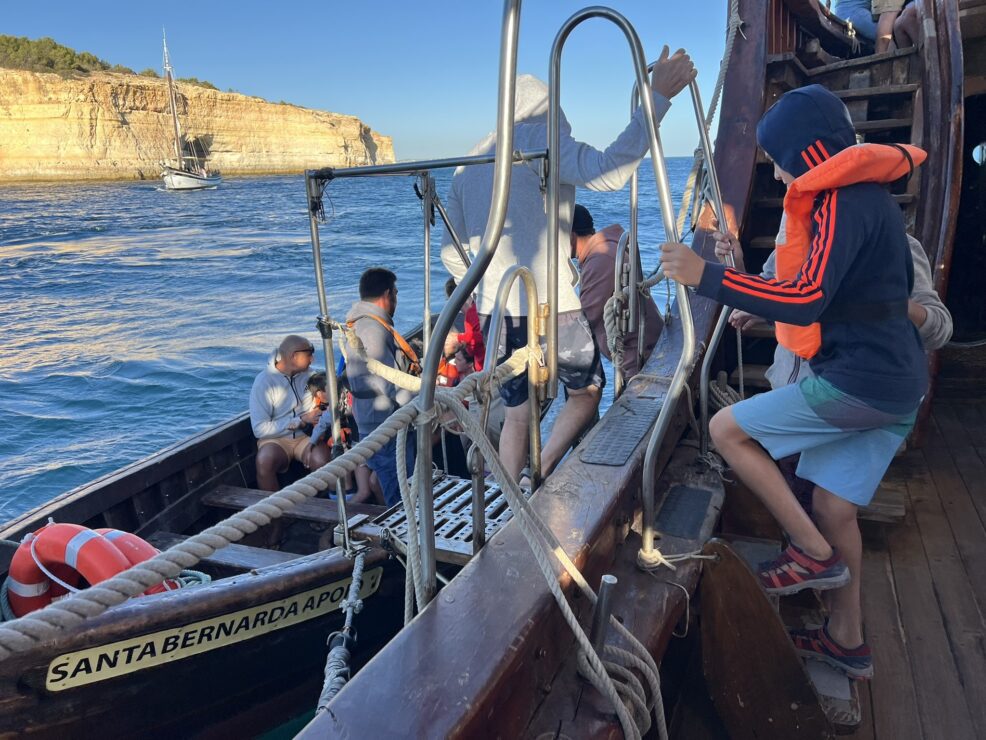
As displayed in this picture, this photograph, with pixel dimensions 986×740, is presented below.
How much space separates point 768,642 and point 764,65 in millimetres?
3775

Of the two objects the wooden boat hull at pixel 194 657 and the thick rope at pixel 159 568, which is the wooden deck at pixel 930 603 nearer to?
the thick rope at pixel 159 568

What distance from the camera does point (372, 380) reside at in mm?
4047

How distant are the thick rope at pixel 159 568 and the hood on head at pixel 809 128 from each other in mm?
1254

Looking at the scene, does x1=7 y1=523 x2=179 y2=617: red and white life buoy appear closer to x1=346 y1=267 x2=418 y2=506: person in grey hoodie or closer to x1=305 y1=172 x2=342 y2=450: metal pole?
x1=305 y1=172 x2=342 y2=450: metal pole

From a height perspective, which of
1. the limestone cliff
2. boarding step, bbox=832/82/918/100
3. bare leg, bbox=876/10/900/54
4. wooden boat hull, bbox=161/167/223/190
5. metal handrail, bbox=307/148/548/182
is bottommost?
metal handrail, bbox=307/148/548/182

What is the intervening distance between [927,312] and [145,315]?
52.8 feet

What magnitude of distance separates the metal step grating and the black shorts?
44 centimetres

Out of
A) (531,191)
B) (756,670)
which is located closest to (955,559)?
(756,670)

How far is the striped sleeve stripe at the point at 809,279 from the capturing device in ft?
5.61

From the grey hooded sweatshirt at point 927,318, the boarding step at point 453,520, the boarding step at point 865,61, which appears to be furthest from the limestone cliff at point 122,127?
the grey hooded sweatshirt at point 927,318

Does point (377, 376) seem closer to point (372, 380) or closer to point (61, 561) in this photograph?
point (372, 380)

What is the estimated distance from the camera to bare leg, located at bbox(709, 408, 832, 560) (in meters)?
2.09

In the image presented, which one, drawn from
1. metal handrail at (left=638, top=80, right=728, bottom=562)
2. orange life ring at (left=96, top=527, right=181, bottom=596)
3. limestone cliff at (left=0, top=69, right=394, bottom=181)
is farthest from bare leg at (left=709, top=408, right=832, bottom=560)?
limestone cliff at (left=0, top=69, right=394, bottom=181)

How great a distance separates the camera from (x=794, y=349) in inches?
77.6
